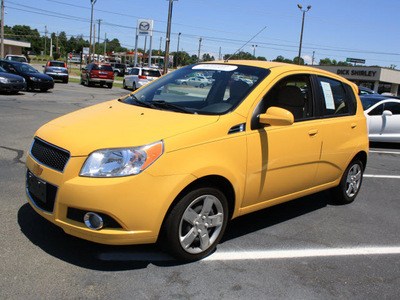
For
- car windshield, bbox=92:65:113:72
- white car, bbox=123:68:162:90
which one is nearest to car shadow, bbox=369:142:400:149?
white car, bbox=123:68:162:90

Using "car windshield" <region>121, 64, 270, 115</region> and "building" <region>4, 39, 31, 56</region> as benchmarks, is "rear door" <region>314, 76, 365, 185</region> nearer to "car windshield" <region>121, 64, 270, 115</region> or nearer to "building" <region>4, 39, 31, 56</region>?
"car windshield" <region>121, 64, 270, 115</region>

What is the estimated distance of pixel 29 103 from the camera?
14352 mm

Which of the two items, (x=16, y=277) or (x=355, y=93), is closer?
(x=16, y=277)

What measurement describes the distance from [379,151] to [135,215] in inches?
356

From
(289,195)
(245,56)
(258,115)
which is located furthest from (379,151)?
(258,115)

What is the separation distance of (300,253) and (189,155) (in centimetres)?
157

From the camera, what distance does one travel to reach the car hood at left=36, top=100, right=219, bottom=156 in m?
3.10

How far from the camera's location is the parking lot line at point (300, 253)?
3627 millimetres

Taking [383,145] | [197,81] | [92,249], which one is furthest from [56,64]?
[92,249]

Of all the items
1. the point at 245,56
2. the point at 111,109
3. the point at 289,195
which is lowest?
the point at 289,195

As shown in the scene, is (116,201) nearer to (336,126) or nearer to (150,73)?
(336,126)

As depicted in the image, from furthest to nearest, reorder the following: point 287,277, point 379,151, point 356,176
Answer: point 379,151 < point 356,176 < point 287,277

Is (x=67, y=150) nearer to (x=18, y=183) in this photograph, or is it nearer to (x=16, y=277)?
(x=16, y=277)

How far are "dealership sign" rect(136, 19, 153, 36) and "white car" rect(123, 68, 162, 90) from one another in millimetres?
19870
